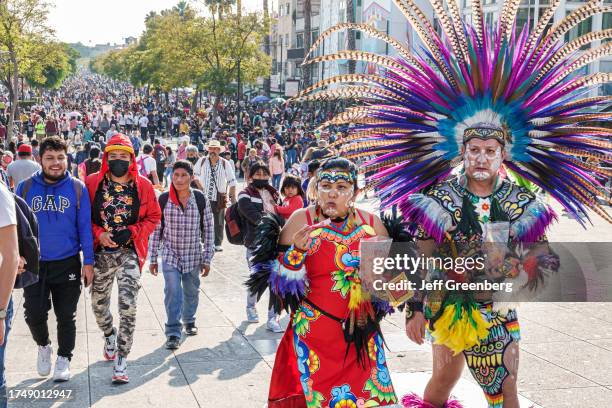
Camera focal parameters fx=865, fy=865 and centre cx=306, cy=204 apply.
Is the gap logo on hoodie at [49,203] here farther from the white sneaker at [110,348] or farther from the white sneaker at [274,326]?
the white sneaker at [274,326]

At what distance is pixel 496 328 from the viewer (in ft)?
16.0

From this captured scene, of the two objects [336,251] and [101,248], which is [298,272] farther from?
[101,248]

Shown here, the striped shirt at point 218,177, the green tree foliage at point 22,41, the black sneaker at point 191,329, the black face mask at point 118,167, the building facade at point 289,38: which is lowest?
the black sneaker at point 191,329

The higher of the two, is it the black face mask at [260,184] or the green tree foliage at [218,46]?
the green tree foliage at [218,46]

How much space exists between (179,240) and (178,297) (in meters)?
0.53

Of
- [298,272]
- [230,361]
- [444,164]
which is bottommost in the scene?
[230,361]

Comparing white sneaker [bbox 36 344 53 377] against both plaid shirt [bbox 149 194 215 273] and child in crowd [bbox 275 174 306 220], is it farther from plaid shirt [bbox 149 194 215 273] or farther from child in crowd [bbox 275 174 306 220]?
child in crowd [bbox 275 174 306 220]

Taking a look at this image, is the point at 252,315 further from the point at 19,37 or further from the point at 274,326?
the point at 19,37

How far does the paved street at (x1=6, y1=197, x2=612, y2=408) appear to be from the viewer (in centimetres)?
638

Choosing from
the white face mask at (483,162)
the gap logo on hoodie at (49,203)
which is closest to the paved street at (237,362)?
the gap logo on hoodie at (49,203)

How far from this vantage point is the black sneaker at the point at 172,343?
7.75 m

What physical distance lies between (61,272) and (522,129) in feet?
11.6

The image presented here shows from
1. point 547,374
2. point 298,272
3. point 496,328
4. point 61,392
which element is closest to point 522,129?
point 496,328

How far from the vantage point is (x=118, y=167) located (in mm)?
6867
